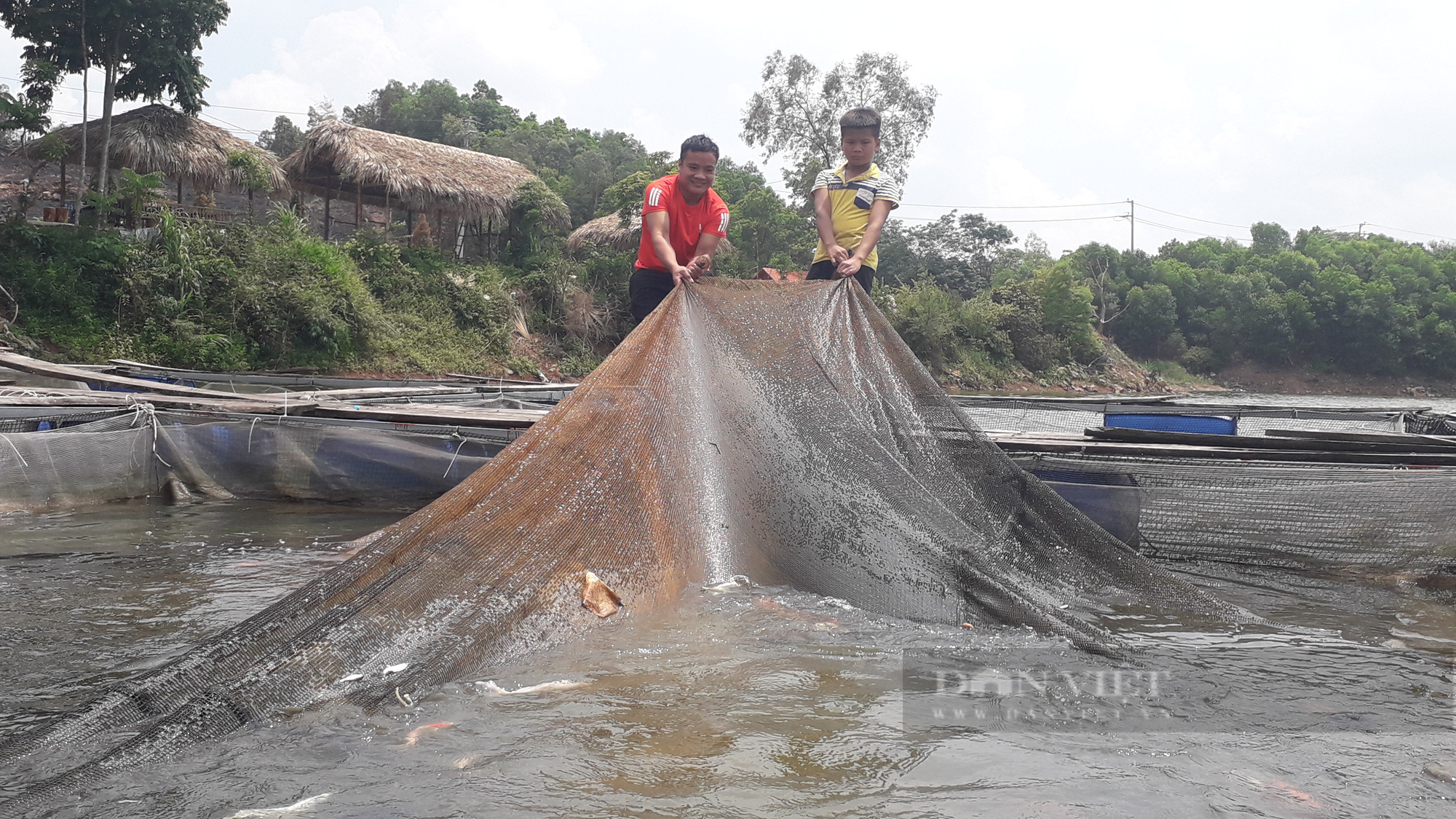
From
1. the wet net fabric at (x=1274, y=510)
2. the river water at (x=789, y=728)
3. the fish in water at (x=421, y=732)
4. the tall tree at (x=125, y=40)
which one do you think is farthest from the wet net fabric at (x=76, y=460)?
the tall tree at (x=125, y=40)

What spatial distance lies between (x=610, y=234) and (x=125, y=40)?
1042cm

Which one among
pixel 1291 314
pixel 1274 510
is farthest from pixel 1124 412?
pixel 1291 314

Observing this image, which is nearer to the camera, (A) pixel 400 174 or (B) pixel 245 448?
(B) pixel 245 448

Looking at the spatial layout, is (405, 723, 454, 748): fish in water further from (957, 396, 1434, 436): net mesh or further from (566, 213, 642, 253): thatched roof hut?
(566, 213, 642, 253): thatched roof hut

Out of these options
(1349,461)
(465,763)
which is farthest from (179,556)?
(1349,461)

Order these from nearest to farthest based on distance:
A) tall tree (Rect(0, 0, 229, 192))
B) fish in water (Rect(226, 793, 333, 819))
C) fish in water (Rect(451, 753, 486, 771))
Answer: fish in water (Rect(226, 793, 333, 819)) < fish in water (Rect(451, 753, 486, 771)) < tall tree (Rect(0, 0, 229, 192))

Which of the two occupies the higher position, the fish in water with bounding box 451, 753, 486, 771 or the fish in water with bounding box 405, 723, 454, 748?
the fish in water with bounding box 405, 723, 454, 748

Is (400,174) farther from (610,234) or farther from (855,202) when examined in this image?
(855,202)

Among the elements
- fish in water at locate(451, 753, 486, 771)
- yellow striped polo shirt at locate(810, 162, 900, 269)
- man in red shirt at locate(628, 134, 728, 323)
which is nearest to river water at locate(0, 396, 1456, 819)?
fish in water at locate(451, 753, 486, 771)

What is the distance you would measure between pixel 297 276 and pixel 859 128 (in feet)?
45.2

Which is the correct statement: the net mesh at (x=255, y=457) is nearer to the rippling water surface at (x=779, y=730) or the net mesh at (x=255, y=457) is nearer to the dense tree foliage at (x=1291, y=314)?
the rippling water surface at (x=779, y=730)

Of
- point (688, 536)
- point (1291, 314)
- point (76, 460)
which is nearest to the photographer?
point (688, 536)

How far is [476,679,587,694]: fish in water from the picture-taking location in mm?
2184

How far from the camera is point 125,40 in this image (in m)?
15.5
